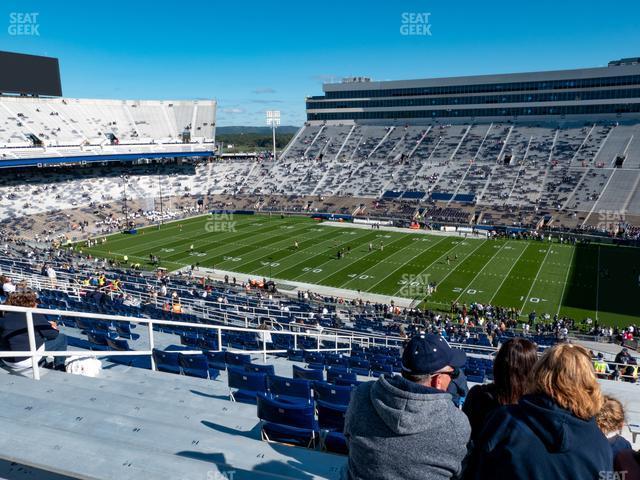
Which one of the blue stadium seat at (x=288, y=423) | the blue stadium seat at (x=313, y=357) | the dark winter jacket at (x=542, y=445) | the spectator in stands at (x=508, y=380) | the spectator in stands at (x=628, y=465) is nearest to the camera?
the dark winter jacket at (x=542, y=445)

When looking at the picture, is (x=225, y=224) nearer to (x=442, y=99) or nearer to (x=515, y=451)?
(x=442, y=99)

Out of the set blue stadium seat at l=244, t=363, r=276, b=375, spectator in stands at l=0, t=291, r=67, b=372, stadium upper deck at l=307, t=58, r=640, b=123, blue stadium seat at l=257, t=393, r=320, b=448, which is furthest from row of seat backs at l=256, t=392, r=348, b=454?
stadium upper deck at l=307, t=58, r=640, b=123

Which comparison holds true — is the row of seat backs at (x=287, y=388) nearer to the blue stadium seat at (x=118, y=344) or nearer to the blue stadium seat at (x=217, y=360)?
the blue stadium seat at (x=217, y=360)

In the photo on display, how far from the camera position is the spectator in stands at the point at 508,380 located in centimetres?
318

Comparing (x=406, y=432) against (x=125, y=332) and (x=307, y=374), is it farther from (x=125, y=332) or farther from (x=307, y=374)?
(x=125, y=332)

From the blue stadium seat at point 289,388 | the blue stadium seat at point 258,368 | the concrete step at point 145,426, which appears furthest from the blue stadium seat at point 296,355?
the concrete step at point 145,426

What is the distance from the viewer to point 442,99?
252 ft

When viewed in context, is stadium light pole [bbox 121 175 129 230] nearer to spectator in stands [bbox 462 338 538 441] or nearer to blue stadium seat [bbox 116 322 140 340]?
blue stadium seat [bbox 116 322 140 340]

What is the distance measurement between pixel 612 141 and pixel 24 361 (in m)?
70.0

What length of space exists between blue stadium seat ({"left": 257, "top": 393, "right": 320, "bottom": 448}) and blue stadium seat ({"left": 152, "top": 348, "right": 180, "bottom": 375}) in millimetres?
3603

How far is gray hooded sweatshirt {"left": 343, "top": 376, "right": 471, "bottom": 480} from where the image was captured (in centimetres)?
249

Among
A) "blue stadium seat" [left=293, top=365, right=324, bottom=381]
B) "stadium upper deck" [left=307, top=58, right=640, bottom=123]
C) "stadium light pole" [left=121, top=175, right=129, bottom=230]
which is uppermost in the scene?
"stadium upper deck" [left=307, top=58, right=640, bottom=123]

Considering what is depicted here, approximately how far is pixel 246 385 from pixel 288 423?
1863 mm

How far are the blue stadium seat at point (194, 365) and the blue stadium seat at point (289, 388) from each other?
217 cm
